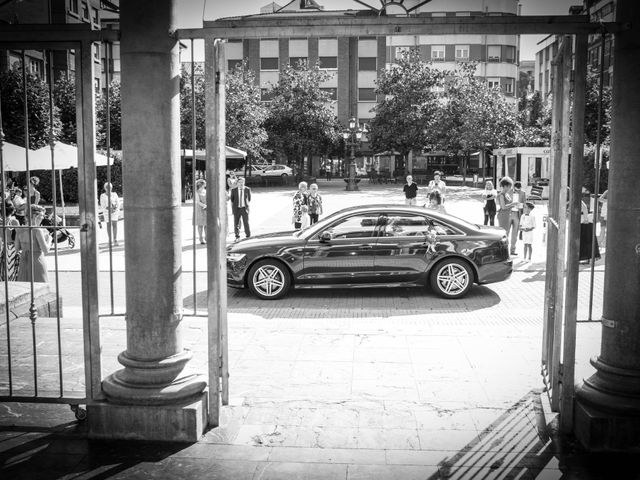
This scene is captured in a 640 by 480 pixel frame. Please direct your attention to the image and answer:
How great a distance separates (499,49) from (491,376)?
66214 mm

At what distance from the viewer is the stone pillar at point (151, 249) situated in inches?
189

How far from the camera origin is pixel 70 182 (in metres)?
31.2

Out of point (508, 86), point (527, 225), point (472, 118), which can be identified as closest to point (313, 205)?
point (527, 225)

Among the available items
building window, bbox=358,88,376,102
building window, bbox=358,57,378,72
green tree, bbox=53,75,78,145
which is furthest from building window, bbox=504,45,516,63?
green tree, bbox=53,75,78,145

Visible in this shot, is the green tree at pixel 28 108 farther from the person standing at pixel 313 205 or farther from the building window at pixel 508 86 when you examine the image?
the building window at pixel 508 86

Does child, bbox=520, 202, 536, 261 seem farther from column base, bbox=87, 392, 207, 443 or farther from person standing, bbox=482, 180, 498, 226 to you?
column base, bbox=87, 392, 207, 443

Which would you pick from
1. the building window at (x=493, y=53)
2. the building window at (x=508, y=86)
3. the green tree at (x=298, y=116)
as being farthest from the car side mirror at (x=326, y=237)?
the building window at (x=508, y=86)

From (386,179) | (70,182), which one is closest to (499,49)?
(386,179)

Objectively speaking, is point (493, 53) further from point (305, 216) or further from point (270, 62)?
point (305, 216)

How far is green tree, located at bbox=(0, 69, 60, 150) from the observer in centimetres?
1675

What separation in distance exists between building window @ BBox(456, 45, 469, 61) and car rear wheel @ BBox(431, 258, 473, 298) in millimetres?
58101

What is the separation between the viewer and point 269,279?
11094mm

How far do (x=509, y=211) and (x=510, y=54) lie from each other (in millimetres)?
57837

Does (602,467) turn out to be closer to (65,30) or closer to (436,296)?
(65,30)
